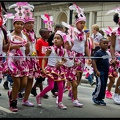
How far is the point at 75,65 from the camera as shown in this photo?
6.19 metres

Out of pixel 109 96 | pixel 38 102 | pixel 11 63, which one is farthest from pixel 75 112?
pixel 109 96

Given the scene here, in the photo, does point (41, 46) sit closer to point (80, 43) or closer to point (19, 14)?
point (80, 43)

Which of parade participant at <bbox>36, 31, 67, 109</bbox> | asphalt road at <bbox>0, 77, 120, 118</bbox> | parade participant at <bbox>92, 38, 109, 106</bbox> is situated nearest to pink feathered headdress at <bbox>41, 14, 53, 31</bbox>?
parade participant at <bbox>36, 31, 67, 109</bbox>

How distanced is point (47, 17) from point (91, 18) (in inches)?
32.0

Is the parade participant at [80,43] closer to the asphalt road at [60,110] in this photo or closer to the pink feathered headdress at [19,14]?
the asphalt road at [60,110]

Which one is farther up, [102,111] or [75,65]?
[75,65]

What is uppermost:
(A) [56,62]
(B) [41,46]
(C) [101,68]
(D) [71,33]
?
(D) [71,33]

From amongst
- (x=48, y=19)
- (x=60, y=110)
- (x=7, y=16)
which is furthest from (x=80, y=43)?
(x=7, y=16)

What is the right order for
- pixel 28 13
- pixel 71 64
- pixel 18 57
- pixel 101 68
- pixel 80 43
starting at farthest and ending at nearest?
pixel 80 43 → pixel 101 68 → pixel 71 64 → pixel 28 13 → pixel 18 57

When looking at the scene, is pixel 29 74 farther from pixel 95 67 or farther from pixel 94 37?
pixel 94 37

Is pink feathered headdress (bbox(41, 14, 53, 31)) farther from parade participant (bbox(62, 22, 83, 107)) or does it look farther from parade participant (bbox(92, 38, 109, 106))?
parade participant (bbox(92, 38, 109, 106))

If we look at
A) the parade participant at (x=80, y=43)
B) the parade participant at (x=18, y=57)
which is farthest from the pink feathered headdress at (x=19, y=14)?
the parade participant at (x=80, y=43)

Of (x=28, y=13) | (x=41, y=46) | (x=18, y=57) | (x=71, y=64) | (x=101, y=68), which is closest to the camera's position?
(x=18, y=57)

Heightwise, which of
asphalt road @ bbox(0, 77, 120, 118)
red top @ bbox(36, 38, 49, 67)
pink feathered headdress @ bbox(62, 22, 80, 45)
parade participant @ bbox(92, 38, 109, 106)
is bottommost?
asphalt road @ bbox(0, 77, 120, 118)
